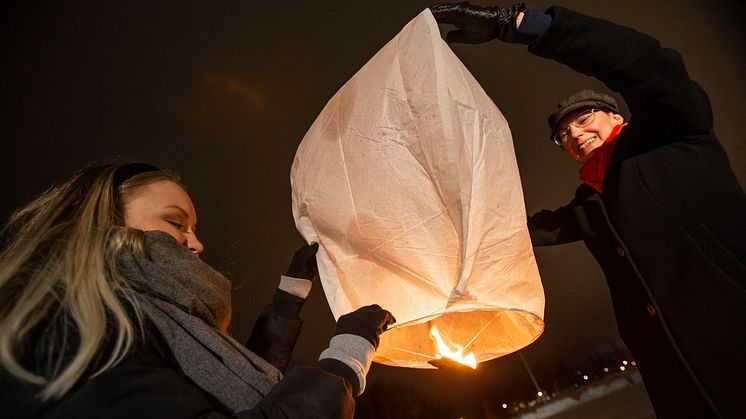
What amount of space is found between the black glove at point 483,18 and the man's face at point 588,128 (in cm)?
91

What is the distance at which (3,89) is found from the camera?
3316 mm

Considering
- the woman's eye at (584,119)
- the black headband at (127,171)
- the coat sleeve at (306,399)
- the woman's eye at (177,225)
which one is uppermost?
the black headband at (127,171)

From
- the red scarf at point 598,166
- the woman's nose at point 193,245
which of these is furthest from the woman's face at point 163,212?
the red scarf at point 598,166

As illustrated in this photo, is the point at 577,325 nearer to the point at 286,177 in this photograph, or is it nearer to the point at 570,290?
the point at 570,290

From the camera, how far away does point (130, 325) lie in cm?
71

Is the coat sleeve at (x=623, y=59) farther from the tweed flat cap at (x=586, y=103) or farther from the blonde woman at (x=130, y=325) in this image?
the blonde woman at (x=130, y=325)

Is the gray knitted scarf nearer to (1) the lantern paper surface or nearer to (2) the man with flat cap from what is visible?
(1) the lantern paper surface

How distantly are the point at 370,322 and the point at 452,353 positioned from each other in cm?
35

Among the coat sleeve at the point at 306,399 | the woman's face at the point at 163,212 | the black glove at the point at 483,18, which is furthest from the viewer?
the black glove at the point at 483,18

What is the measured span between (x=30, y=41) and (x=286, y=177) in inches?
113

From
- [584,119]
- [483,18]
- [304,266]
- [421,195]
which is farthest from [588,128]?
[304,266]

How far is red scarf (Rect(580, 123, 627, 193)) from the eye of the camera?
171 cm

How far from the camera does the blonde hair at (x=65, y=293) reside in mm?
605

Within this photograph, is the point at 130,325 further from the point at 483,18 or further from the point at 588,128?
the point at 588,128
